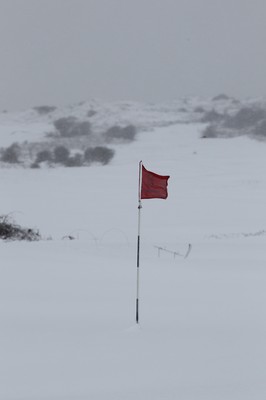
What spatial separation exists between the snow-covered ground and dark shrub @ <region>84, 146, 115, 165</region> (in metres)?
12.2

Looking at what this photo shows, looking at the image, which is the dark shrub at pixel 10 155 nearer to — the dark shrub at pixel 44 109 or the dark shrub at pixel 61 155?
the dark shrub at pixel 61 155

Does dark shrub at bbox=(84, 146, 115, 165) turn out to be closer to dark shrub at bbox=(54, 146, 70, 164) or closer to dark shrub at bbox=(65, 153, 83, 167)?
dark shrub at bbox=(65, 153, 83, 167)

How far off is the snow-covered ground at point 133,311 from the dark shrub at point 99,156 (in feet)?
39.9

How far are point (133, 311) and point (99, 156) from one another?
72.4ft

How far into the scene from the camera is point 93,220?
48.8ft

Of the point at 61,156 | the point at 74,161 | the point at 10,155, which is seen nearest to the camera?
the point at 74,161

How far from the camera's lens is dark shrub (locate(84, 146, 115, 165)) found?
89.9 ft

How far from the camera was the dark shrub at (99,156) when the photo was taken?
27.4m

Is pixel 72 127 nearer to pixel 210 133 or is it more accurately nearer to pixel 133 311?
pixel 210 133

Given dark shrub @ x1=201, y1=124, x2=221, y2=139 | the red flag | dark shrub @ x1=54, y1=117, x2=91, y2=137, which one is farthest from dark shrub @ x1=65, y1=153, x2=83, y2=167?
the red flag

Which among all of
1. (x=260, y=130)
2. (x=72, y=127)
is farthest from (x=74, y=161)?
(x=72, y=127)

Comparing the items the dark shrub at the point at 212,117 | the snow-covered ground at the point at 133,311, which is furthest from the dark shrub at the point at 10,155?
the dark shrub at the point at 212,117

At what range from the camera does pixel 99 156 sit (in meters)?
27.5

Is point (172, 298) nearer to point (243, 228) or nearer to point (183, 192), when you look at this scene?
point (243, 228)
